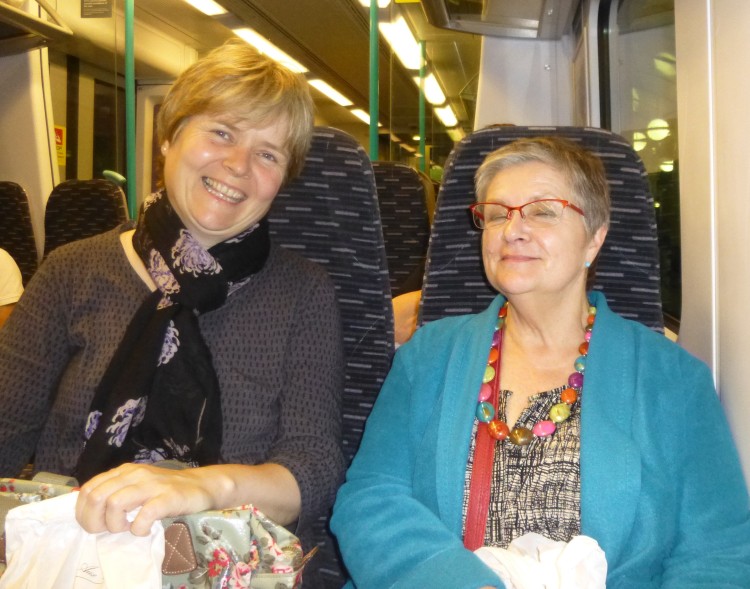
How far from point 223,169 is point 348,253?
1.15 feet

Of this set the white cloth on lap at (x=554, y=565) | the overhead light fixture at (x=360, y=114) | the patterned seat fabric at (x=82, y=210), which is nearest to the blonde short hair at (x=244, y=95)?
the white cloth on lap at (x=554, y=565)

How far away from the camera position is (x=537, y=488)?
1464mm

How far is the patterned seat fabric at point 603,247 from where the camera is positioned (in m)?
1.78

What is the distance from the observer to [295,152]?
171cm

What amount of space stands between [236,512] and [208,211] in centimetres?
76

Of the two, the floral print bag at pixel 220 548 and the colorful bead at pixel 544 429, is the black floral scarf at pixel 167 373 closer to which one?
the floral print bag at pixel 220 548

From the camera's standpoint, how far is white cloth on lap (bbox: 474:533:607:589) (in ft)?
4.02

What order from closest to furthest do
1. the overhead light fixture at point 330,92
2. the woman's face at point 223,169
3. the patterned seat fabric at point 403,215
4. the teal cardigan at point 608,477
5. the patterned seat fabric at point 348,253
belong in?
the teal cardigan at point 608,477 < the woman's face at point 223,169 < the patterned seat fabric at point 348,253 < the patterned seat fabric at point 403,215 < the overhead light fixture at point 330,92

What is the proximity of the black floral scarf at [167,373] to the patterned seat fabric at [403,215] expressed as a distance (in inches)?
74.5

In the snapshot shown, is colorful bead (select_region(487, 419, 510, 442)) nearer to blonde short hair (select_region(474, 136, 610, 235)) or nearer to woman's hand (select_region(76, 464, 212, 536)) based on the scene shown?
blonde short hair (select_region(474, 136, 610, 235))

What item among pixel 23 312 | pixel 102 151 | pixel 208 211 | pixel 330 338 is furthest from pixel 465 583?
pixel 102 151

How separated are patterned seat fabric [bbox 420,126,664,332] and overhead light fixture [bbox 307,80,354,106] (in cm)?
947

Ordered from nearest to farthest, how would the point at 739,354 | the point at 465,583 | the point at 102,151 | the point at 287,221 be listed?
the point at 465,583, the point at 739,354, the point at 287,221, the point at 102,151

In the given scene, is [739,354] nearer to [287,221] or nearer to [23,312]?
[287,221]
